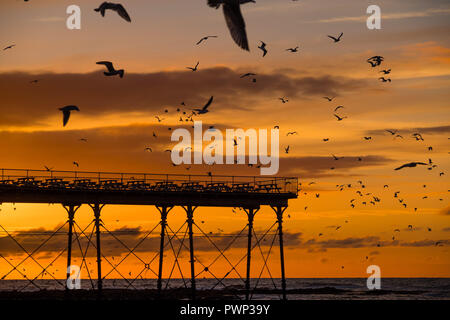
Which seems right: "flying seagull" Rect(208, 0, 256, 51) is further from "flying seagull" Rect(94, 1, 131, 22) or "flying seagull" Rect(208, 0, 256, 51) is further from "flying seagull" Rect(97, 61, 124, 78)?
"flying seagull" Rect(97, 61, 124, 78)

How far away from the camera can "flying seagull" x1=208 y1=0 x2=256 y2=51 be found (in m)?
25.5

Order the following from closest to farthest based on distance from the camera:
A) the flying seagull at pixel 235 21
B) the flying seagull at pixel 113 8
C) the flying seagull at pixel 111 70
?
1. the flying seagull at pixel 235 21
2. the flying seagull at pixel 113 8
3. the flying seagull at pixel 111 70

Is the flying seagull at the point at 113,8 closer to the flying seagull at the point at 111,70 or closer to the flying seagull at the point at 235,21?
the flying seagull at the point at 111,70

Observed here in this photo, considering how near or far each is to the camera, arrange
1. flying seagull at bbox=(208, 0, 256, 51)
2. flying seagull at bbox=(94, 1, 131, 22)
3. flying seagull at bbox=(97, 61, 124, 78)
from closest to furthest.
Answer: flying seagull at bbox=(208, 0, 256, 51) < flying seagull at bbox=(94, 1, 131, 22) < flying seagull at bbox=(97, 61, 124, 78)

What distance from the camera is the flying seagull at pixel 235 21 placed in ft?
83.7

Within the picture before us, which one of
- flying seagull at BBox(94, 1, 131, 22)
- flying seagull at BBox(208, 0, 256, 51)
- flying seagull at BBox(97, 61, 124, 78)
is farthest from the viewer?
flying seagull at BBox(97, 61, 124, 78)

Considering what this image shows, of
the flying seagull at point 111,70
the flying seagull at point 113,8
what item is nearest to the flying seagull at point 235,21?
the flying seagull at point 113,8

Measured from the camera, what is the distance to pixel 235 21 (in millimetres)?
25984

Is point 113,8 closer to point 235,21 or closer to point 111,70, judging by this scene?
point 111,70

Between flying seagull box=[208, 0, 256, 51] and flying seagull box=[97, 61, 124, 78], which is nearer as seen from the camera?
flying seagull box=[208, 0, 256, 51]

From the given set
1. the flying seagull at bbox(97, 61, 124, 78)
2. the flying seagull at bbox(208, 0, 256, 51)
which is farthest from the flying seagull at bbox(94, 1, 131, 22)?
the flying seagull at bbox(208, 0, 256, 51)

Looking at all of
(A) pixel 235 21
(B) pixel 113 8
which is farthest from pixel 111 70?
(A) pixel 235 21
